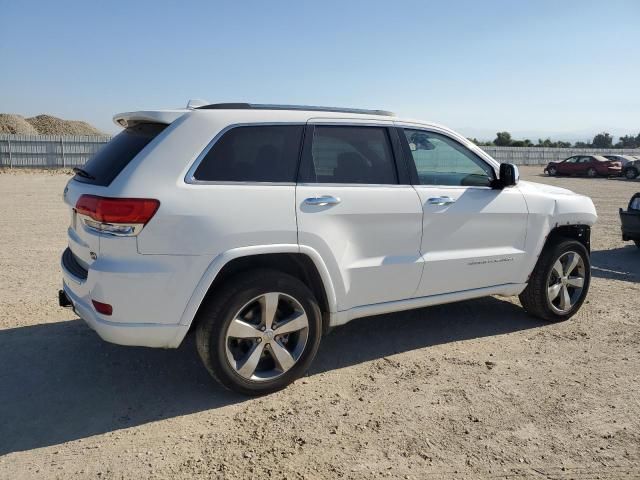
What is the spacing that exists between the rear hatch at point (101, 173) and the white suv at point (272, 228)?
16 millimetres

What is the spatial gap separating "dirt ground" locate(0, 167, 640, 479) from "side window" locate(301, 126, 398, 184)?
1.45 meters

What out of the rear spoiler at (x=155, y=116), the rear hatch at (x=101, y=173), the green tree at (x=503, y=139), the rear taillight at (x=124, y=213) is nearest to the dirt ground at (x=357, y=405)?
the rear hatch at (x=101, y=173)

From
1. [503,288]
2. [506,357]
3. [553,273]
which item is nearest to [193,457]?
[506,357]

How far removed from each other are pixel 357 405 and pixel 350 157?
1735mm

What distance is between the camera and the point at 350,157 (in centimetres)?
396

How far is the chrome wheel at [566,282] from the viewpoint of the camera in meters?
5.09

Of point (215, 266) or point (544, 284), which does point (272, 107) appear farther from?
point (544, 284)

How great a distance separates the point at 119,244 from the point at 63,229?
7.55 meters

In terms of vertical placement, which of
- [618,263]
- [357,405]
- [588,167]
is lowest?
[357,405]

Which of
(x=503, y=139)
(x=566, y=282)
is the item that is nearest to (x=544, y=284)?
(x=566, y=282)

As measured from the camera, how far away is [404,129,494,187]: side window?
14.1 ft

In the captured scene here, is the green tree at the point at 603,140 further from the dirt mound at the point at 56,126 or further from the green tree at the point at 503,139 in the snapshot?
the dirt mound at the point at 56,126

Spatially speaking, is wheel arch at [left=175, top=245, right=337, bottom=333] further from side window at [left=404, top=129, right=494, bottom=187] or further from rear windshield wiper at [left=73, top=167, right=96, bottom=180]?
side window at [left=404, top=129, right=494, bottom=187]

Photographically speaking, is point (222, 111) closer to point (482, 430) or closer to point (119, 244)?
point (119, 244)
